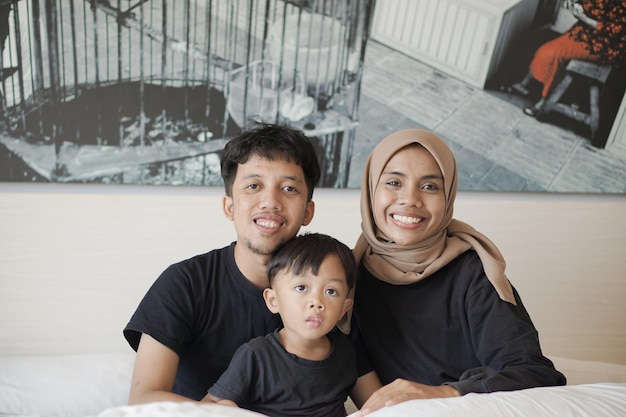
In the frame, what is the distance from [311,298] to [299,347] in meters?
0.14

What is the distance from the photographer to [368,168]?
2008 millimetres

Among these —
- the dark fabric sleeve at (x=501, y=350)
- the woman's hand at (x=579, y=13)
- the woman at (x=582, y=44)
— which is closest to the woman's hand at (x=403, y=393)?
the dark fabric sleeve at (x=501, y=350)

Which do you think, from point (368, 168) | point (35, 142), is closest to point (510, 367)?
point (368, 168)

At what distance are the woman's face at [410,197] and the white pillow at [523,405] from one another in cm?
53

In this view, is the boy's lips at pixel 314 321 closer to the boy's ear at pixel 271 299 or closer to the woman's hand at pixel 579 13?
the boy's ear at pixel 271 299

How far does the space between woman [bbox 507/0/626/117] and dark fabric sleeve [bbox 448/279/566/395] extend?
143 centimetres

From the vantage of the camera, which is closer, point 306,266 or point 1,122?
point 306,266

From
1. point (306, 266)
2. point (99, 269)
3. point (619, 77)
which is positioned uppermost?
point (619, 77)

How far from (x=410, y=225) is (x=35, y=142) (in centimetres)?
142

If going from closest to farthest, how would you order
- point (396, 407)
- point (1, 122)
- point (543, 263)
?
1. point (396, 407)
2. point (1, 122)
3. point (543, 263)

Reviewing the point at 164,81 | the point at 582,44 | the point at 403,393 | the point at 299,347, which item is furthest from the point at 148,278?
the point at 582,44

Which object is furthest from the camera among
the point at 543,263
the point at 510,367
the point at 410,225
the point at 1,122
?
the point at 543,263

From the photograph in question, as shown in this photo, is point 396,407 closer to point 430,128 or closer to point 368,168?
point 368,168

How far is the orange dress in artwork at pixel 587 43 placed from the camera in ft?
9.55
